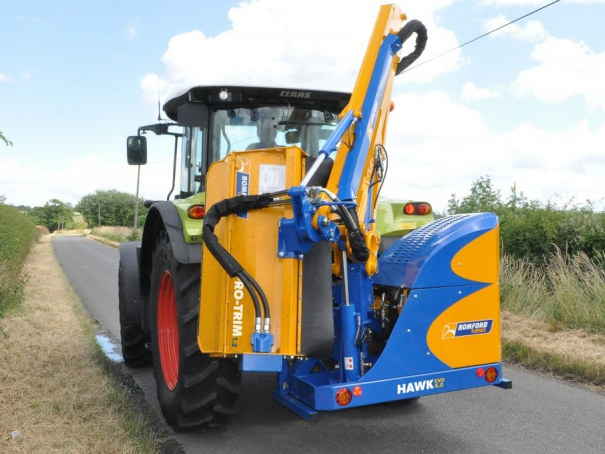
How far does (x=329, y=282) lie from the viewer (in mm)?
3377

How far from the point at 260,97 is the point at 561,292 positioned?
488 cm

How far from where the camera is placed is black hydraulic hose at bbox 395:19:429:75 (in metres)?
3.81

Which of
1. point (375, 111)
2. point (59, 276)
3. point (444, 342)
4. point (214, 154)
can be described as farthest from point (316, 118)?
point (59, 276)

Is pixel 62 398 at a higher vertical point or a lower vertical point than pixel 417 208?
lower

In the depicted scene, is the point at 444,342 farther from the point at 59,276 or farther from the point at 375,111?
the point at 59,276

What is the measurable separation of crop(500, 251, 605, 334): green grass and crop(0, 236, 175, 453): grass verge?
480 centimetres

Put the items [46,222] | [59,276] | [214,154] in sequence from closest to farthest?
[214,154]
[59,276]
[46,222]

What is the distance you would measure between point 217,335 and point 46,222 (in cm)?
9223

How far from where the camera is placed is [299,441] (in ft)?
12.9

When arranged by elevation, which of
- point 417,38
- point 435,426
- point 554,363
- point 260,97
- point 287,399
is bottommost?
point 435,426

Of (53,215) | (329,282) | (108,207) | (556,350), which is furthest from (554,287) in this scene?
(53,215)

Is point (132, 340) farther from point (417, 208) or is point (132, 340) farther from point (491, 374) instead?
point (491, 374)

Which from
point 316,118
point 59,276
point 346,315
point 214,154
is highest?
point 316,118

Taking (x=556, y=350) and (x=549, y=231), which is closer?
(x=556, y=350)
